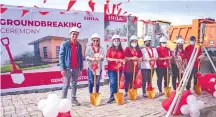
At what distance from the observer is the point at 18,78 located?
7.16m

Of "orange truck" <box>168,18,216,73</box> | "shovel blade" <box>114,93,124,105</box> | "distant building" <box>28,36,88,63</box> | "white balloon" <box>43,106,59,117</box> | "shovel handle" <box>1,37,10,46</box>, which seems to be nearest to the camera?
"white balloon" <box>43,106,59,117</box>

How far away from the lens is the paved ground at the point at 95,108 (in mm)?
5328

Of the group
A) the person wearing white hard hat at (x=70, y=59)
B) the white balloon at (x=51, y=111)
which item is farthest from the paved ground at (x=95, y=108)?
the white balloon at (x=51, y=111)

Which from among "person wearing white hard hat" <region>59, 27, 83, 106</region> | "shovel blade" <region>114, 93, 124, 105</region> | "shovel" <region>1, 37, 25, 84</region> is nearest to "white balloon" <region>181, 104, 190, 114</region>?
"shovel blade" <region>114, 93, 124, 105</region>

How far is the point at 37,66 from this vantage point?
7.45 metres

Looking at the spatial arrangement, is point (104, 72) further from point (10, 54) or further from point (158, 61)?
point (10, 54)

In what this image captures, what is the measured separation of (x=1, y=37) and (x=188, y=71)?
4548 millimetres

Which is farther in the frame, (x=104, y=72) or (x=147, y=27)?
(x=147, y=27)

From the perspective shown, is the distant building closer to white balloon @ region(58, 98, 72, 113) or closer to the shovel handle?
the shovel handle

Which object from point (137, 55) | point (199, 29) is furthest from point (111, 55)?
point (199, 29)

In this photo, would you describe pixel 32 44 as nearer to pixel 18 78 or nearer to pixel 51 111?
pixel 18 78

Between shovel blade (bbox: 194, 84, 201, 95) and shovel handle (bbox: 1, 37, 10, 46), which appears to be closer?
shovel handle (bbox: 1, 37, 10, 46)

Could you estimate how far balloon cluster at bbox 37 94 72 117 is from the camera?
163 inches

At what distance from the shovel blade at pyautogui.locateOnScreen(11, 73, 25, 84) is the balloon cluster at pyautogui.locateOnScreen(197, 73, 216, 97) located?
4.93 metres
